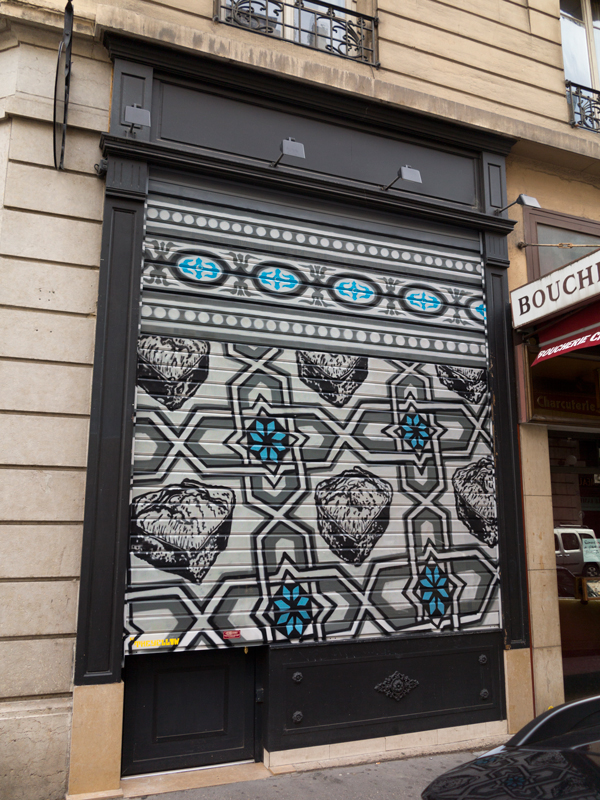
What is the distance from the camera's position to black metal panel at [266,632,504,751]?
16.2 feet

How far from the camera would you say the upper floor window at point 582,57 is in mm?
7406

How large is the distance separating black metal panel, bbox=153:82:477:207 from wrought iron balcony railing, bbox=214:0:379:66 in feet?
2.96

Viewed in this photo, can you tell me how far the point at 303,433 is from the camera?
5.40 meters

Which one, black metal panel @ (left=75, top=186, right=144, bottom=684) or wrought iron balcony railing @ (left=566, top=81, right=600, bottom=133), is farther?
wrought iron balcony railing @ (left=566, top=81, right=600, bottom=133)

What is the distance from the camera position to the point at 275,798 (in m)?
4.31

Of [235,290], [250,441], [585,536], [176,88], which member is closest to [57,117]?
[176,88]

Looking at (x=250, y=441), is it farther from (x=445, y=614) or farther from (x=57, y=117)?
(x=57, y=117)

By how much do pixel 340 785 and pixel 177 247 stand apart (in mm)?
4598

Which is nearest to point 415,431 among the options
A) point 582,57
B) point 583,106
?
point 583,106

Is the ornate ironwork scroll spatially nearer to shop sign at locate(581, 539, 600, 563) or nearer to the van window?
the van window

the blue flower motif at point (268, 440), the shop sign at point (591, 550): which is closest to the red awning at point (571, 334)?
the shop sign at point (591, 550)

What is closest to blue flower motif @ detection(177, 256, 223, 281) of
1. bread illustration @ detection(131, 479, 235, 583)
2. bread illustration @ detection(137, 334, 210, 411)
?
bread illustration @ detection(137, 334, 210, 411)

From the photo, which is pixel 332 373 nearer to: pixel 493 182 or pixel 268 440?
pixel 268 440

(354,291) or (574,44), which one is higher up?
(574,44)
